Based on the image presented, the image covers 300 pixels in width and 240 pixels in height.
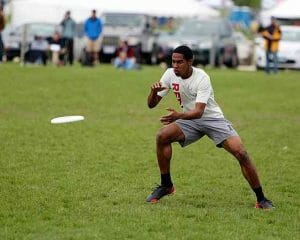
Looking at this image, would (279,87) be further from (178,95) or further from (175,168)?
(178,95)

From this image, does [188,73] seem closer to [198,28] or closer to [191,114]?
[191,114]

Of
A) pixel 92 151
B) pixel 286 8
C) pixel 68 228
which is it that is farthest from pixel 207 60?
pixel 68 228

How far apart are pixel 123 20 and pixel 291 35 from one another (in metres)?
7.04

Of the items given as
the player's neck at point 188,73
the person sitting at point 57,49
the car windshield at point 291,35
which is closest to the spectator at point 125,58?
the person sitting at point 57,49

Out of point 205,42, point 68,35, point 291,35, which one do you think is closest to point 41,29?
point 68,35

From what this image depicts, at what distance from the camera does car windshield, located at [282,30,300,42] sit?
33812mm

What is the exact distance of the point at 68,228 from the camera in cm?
794

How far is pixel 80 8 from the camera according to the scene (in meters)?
41.1

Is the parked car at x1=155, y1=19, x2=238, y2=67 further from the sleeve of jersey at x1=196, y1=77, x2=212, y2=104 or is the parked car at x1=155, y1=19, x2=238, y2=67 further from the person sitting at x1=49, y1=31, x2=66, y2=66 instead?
the sleeve of jersey at x1=196, y1=77, x2=212, y2=104

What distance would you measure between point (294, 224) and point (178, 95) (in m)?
1.74

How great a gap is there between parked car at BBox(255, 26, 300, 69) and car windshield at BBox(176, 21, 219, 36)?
5.82 feet

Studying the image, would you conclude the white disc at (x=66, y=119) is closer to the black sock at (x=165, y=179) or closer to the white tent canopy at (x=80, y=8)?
the black sock at (x=165, y=179)

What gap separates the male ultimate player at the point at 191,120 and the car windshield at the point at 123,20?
1081 inches

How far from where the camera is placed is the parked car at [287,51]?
107 feet
